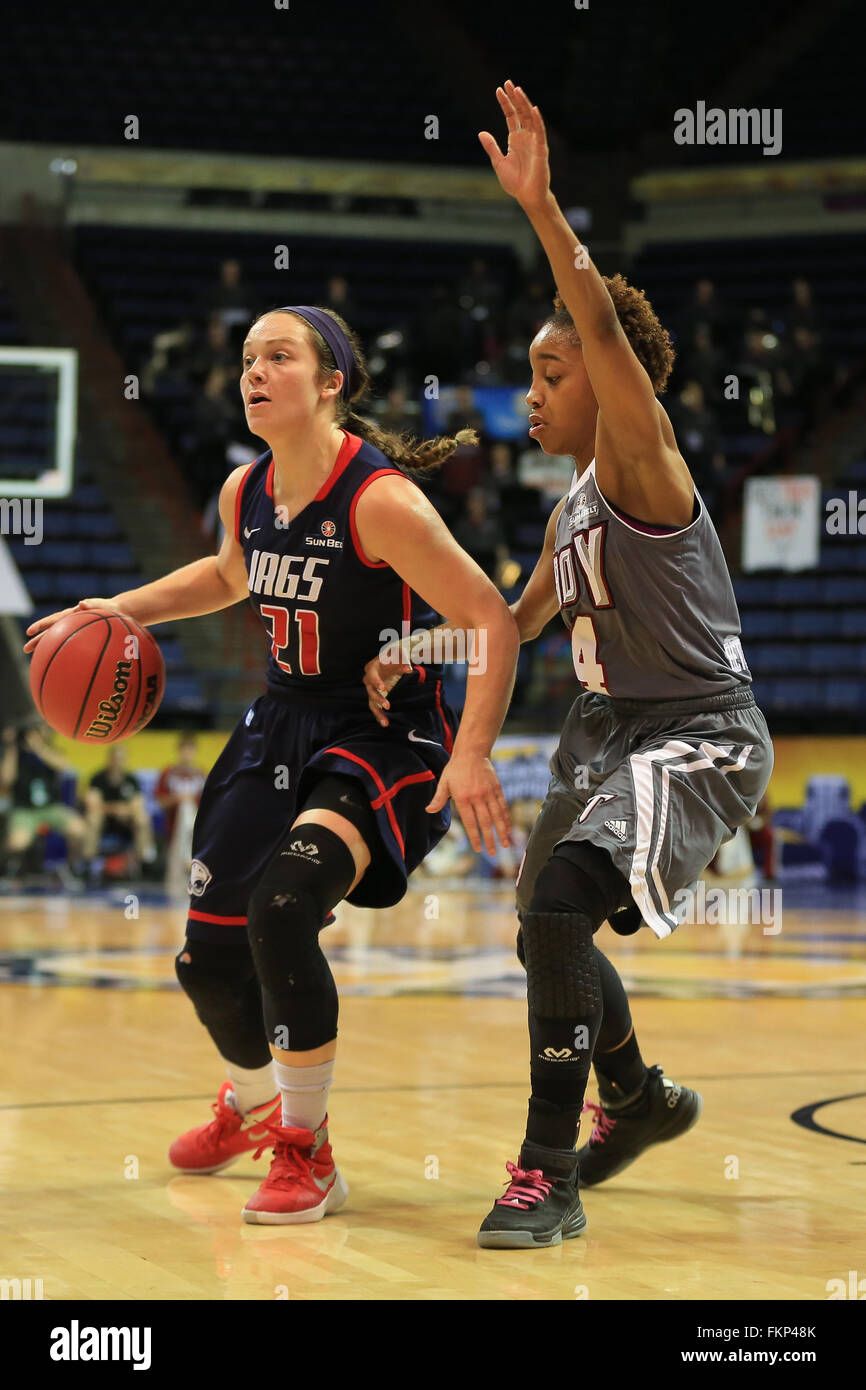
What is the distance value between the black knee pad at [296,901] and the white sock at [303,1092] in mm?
196

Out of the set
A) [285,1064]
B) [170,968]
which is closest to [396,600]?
[285,1064]

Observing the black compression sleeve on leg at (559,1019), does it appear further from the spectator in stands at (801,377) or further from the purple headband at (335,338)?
the spectator in stands at (801,377)

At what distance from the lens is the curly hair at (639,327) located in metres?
3.63

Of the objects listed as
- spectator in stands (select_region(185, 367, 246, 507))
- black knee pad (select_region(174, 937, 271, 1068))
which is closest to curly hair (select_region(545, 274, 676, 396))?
black knee pad (select_region(174, 937, 271, 1068))

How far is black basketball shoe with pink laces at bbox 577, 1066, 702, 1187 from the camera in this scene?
3943 millimetres

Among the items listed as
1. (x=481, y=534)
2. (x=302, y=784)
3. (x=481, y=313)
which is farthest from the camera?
(x=481, y=313)

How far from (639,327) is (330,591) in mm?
850

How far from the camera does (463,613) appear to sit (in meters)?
3.58

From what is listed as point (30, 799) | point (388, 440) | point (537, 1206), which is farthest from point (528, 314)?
point (537, 1206)

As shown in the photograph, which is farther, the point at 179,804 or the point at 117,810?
the point at 117,810

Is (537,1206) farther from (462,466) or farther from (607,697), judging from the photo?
(462,466)

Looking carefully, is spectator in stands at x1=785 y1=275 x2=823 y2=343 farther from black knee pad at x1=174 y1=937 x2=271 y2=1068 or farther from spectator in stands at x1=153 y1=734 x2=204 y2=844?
black knee pad at x1=174 y1=937 x2=271 y2=1068

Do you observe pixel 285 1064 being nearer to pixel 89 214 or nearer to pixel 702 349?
pixel 702 349

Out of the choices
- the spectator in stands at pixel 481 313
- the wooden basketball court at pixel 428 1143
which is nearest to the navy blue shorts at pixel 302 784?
the wooden basketball court at pixel 428 1143
